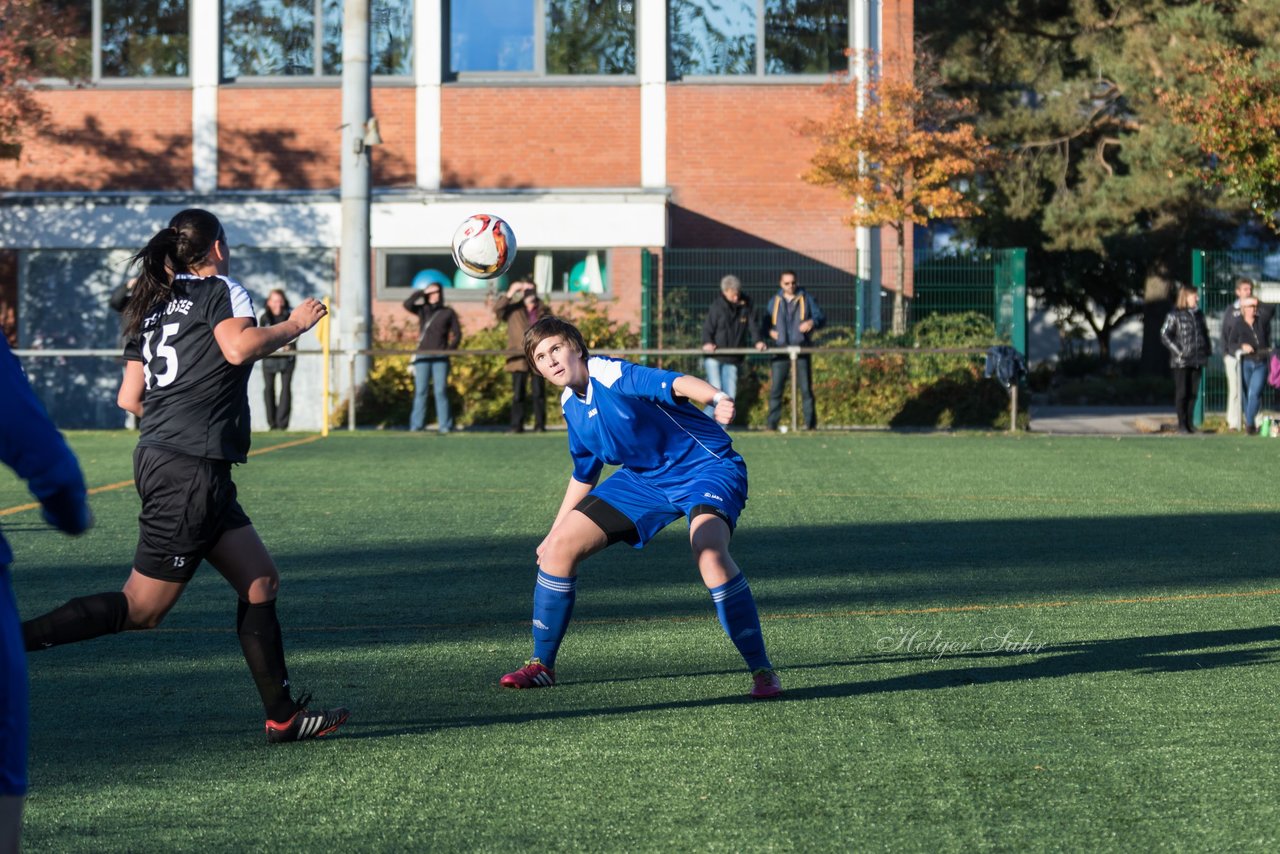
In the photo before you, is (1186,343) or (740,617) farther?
(1186,343)

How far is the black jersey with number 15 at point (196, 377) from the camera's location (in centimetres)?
544

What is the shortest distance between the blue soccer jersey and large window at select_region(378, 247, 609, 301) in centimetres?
1972

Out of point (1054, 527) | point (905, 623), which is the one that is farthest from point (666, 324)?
point (905, 623)

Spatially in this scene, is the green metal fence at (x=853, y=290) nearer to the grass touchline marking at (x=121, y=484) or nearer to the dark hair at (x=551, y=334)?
the grass touchline marking at (x=121, y=484)

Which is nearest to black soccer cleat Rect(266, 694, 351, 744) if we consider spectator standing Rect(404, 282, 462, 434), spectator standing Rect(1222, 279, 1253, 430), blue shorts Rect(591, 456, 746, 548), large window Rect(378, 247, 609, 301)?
blue shorts Rect(591, 456, 746, 548)

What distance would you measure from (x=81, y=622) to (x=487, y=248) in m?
4.91

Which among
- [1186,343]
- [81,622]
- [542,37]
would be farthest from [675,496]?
[542,37]

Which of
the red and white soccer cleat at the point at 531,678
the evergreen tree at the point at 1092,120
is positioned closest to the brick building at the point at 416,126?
the evergreen tree at the point at 1092,120

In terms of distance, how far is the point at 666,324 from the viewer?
2380 centimetres

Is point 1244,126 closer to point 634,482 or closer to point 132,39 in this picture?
point 634,482

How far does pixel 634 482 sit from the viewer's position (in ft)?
21.0

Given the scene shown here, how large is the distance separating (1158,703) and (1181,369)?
16.0 metres

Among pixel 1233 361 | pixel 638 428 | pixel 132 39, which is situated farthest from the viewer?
pixel 132 39

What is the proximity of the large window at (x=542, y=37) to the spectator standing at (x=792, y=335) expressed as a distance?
Answer: 7.57 m
